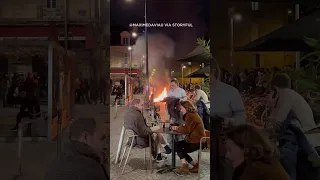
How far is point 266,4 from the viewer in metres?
1.72

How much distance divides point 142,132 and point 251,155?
168 cm

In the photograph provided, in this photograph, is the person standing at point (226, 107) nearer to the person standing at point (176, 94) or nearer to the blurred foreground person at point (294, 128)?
the blurred foreground person at point (294, 128)

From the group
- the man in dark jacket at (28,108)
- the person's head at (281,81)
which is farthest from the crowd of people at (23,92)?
the person's head at (281,81)

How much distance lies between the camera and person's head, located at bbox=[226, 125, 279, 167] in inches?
68.7

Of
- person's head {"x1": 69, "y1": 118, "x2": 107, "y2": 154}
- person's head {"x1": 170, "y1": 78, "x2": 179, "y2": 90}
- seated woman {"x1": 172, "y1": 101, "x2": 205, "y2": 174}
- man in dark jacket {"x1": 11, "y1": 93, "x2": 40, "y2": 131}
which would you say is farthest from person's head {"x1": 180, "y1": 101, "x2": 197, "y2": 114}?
man in dark jacket {"x1": 11, "y1": 93, "x2": 40, "y2": 131}

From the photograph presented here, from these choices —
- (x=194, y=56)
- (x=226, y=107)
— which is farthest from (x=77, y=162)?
(x=194, y=56)

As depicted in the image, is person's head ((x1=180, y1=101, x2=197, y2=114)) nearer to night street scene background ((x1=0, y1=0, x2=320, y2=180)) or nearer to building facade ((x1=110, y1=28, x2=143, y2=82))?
building facade ((x1=110, y1=28, x2=143, y2=82))

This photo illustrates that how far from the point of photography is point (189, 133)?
139 inches

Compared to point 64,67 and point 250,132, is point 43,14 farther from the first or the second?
point 250,132

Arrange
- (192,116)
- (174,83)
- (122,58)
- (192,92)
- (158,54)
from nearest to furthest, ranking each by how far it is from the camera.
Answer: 1. (122,58)
2. (158,54)
3. (174,83)
4. (192,92)
5. (192,116)

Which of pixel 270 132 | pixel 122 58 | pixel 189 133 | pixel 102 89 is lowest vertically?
pixel 189 133

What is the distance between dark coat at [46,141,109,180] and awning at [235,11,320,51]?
2.91ft

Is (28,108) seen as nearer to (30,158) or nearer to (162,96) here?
(30,158)

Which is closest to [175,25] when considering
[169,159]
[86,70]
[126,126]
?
[126,126]
